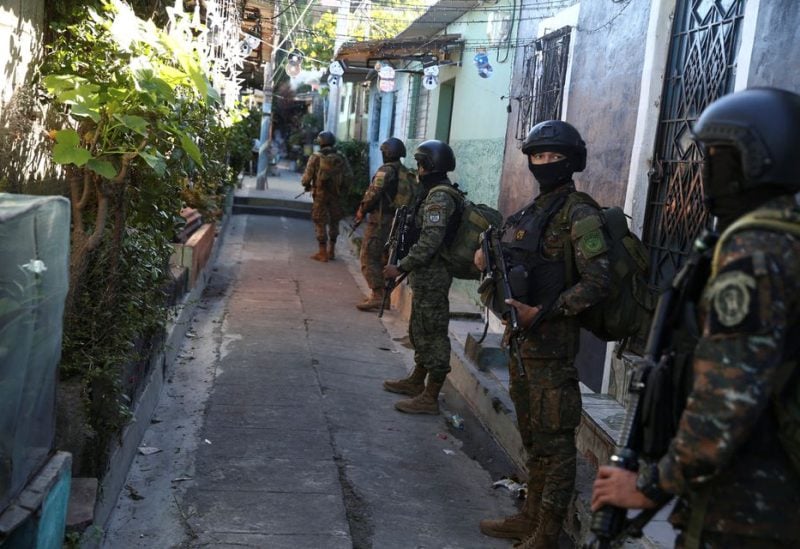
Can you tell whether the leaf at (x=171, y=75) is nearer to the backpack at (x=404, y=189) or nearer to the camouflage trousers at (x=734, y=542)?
the camouflage trousers at (x=734, y=542)

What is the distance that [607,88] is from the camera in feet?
21.9

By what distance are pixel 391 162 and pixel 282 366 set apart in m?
3.45

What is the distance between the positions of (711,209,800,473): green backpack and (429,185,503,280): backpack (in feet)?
12.6

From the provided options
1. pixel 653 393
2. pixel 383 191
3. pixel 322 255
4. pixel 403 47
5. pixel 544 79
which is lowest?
pixel 322 255

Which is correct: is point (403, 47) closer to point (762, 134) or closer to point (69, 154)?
point (69, 154)

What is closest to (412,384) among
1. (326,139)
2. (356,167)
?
(326,139)

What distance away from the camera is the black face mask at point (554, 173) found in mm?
4039

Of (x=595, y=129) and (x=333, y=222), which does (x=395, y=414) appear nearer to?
(x=595, y=129)

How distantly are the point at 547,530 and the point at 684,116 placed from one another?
287 centimetres

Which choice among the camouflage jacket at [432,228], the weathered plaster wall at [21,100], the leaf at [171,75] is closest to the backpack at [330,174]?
the camouflage jacket at [432,228]

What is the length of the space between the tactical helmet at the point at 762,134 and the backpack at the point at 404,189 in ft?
24.8

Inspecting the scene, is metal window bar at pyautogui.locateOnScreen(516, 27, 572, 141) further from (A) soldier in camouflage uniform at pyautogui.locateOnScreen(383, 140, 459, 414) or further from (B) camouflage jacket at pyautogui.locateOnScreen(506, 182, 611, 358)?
(B) camouflage jacket at pyautogui.locateOnScreen(506, 182, 611, 358)

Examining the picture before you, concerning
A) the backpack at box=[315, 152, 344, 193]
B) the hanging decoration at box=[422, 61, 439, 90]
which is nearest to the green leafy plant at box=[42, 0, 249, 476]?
the hanging decoration at box=[422, 61, 439, 90]

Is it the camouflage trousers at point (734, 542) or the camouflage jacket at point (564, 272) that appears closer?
the camouflage trousers at point (734, 542)
